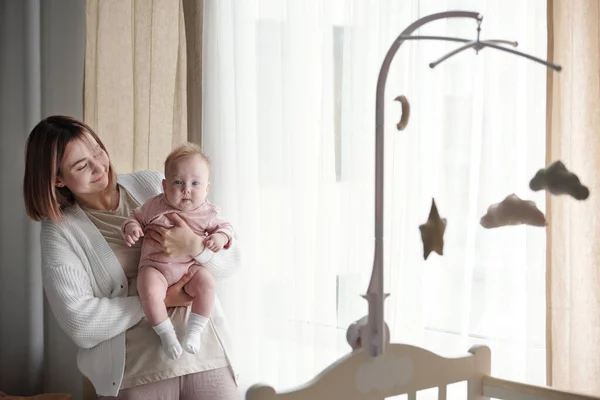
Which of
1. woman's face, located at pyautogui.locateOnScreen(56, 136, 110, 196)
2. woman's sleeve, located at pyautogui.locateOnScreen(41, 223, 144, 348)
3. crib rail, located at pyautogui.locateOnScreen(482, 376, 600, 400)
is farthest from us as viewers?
woman's face, located at pyautogui.locateOnScreen(56, 136, 110, 196)

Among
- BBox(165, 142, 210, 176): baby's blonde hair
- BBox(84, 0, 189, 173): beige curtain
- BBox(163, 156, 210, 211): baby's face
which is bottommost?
BBox(163, 156, 210, 211): baby's face

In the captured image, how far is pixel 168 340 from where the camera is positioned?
1611 mm

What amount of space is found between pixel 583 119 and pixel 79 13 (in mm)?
1920

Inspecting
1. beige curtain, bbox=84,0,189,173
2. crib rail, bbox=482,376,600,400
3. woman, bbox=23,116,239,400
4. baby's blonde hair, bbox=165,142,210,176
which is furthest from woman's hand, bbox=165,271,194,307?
beige curtain, bbox=84,0,189,173

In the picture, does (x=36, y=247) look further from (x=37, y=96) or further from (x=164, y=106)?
(x=164, y=106)

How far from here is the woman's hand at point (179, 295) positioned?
1.68 meters

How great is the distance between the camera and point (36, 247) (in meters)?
2.73

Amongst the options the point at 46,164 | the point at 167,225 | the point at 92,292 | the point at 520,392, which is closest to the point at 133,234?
the point at 167,225

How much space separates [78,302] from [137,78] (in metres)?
1.14

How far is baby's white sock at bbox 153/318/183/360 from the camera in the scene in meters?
1.61

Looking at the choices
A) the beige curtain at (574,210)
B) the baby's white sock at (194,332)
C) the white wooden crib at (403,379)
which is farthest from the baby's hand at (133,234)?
the beige curtain at (574,210)

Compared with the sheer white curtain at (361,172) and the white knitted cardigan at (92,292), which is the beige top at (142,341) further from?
the sheer white curtain at (361,172)

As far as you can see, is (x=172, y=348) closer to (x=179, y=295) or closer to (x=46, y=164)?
(x=179, y=295)

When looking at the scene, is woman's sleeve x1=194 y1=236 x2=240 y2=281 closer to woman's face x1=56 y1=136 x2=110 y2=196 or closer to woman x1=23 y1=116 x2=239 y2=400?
woman x1=23 y1=116 x2=239 y2=400
